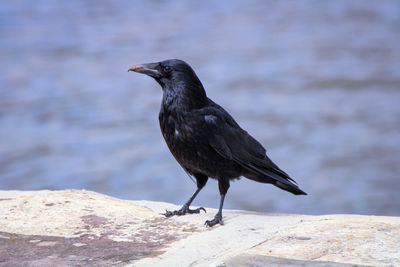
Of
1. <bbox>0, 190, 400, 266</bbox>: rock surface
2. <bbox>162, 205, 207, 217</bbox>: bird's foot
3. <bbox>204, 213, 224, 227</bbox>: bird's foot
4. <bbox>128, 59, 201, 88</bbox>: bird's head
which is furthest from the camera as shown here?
<bbox>128, 59, 201, 88</bbox>: bird's head

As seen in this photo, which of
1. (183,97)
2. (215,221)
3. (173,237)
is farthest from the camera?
(183,97)

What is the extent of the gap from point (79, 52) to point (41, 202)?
8.27 metres

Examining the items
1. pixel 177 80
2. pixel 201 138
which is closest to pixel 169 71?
pixel 177 80

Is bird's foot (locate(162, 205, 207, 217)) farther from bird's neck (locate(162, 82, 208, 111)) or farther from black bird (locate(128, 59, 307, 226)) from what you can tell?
bird's neck (locate(162, 82, 208, 111))

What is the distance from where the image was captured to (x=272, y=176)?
14.6 feet

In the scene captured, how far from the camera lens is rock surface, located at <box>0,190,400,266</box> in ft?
9.88

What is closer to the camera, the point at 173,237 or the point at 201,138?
the point at 173,237

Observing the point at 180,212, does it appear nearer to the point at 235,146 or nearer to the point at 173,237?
the point at 235,146

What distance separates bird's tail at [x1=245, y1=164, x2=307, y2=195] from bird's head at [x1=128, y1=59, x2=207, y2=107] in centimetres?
52

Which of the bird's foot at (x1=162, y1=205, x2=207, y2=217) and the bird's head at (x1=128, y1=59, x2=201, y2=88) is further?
the bird's head at (x1=128, y1=59, x2=201, y2=88)

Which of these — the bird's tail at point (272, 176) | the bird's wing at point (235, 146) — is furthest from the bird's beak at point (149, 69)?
the bird's tail at point (272, 176)

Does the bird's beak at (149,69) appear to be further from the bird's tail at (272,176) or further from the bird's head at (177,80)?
the bird's tail at (272,176)

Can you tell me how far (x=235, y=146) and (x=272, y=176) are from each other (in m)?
0.32

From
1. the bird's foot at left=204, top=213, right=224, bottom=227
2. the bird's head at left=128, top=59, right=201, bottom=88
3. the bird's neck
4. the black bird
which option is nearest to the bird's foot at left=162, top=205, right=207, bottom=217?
the black bird
